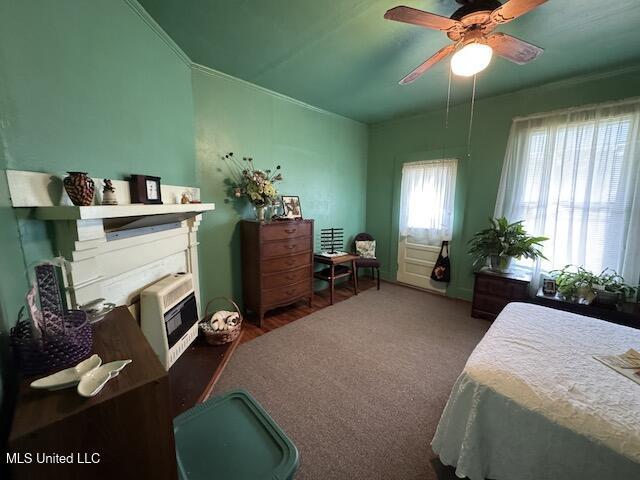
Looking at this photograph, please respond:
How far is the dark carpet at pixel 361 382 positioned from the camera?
1.39 meters

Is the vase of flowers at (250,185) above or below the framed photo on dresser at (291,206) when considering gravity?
above

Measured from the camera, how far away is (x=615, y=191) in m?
2.44

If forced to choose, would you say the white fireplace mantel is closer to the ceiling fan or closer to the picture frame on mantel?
the picture frame on mantel

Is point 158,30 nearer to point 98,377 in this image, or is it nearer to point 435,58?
point 435,58

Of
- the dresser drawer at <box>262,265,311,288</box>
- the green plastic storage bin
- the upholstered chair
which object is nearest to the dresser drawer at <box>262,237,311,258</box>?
the dresser drawer at <box>262,265,311,288</box>

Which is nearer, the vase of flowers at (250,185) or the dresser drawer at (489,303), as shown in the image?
the vase of flowers at (250,185)

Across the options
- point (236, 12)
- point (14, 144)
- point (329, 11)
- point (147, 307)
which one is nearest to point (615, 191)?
point (329, 11)

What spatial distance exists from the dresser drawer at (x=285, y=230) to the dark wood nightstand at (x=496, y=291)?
2184mm

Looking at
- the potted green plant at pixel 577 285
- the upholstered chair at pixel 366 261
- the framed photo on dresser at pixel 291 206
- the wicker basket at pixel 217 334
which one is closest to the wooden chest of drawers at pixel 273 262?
the framed photo on dresser at pixel 291 206

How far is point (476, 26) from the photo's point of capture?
Result: 1.48 meters

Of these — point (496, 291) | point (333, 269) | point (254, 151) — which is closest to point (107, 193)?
point (254, 151)

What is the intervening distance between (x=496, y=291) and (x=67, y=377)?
3560 mm

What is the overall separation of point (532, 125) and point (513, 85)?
0.50m

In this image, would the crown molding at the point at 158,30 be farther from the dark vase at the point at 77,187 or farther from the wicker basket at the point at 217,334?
the wicker basket at the point at 217,334
